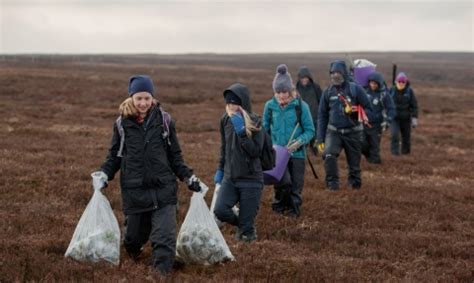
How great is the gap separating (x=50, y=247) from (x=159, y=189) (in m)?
1.65

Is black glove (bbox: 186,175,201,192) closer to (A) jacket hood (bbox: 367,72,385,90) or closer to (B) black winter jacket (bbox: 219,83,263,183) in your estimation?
(B) black winter jacket (bbox: 219,83,263,183)

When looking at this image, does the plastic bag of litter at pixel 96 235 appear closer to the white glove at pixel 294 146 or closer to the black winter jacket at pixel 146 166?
the black winter jacket at pixel 146 166

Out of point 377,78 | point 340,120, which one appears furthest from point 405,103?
point 340,120

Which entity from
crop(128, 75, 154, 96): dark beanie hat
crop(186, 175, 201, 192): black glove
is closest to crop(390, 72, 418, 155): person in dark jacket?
crop(186, 175, 201, 192): black glove

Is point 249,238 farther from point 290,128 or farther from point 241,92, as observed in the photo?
point 290,128

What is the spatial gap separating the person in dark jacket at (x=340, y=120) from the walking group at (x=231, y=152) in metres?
0.02

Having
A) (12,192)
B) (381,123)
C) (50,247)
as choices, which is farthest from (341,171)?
(50,247)

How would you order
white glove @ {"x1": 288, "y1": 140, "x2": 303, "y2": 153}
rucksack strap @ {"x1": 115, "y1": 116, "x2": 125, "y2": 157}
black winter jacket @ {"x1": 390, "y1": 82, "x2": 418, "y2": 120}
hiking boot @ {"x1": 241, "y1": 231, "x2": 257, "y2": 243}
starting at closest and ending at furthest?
1. rucksack strap @ {"x1": 115, "y1": 116, "x2": 125, "y2": 157}
2. hiking boot @ {"x1": 241, "y1": 231, "x2": 257, "y2": 243}
3. white glove @ {"x1": 288, "y1": 140, "x2": 303, "y2": 153}
4. black winter jacket @ {"x1": 390, "y1": 82, "x2": 418, "y2": 120}

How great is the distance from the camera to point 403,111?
19500 mm

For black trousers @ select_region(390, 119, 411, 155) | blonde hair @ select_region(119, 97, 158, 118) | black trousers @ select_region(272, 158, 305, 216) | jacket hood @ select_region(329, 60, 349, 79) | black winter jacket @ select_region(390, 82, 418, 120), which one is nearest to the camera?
blonde hair @ select_region(119, 97, 158, 118)

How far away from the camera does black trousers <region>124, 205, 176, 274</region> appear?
6.75m

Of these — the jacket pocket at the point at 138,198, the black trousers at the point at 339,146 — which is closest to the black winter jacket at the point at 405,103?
the black trousers at the point at 339,146

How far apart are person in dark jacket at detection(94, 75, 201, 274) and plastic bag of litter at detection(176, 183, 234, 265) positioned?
0.32 metres

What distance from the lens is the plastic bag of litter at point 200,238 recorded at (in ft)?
23.6
